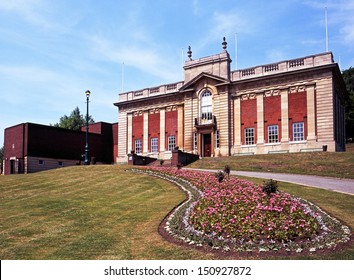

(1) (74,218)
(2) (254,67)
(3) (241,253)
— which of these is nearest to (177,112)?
(2) (254,67)

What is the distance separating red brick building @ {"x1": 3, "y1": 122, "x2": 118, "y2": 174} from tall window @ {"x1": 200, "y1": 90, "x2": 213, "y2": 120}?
14745 millimetres

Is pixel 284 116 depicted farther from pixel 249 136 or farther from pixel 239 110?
pixel 239 110

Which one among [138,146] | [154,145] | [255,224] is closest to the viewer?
[255,224]

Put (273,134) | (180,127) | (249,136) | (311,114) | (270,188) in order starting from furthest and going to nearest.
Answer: (180,127) < (249,136) < (273,134) < (311,114) < (270,188)

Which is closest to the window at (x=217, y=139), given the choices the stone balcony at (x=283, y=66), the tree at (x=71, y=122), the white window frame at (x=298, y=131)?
the stone balcony at (x=283, y=66)

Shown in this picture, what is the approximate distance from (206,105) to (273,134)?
945cm

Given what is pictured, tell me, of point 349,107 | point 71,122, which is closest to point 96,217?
point 349,107

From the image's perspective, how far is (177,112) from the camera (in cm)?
5075

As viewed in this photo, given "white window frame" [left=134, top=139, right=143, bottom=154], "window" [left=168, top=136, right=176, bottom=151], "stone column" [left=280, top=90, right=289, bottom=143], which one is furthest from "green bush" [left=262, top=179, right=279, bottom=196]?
"white window frame" [left=134, top=139, right=143, bottom=154]

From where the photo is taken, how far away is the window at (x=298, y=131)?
4094cm

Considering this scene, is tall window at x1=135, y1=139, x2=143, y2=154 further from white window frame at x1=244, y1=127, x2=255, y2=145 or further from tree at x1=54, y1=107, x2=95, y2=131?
tree at x1=54, y1=107, x2=95, y2=131

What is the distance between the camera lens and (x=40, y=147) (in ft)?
A: 155

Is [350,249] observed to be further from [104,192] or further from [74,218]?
[104,192]

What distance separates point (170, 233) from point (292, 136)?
107 ft
